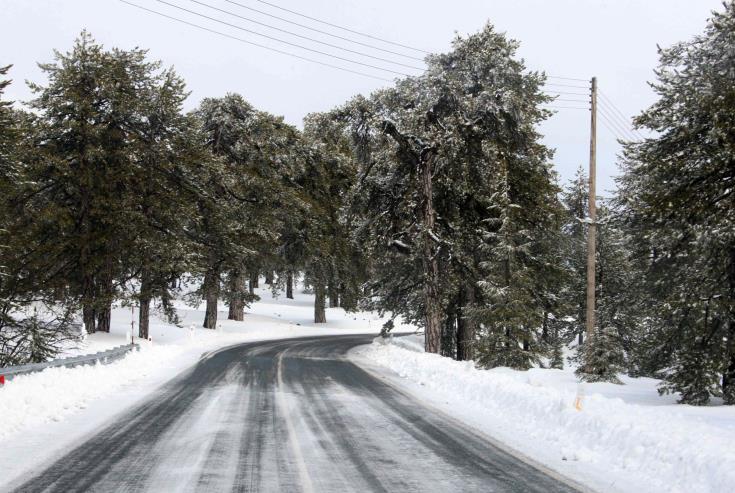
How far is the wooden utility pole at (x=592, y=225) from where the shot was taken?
18.3 m

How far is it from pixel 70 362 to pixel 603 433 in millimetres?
11639

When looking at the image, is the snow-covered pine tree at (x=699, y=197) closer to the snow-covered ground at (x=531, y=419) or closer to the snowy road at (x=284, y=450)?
the snow-covered ground at (x=531, y=419)

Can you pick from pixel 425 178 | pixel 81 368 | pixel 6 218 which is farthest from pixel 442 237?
pixel 6 218

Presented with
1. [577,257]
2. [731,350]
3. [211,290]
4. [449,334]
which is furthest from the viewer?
[577,257]

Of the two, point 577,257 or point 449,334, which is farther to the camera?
point 577,257

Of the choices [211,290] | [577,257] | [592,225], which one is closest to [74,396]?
[592,225]

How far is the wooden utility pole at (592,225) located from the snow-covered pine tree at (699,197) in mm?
1236

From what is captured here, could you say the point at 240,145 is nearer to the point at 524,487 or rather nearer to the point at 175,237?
the point at 175,237

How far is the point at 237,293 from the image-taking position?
117ft

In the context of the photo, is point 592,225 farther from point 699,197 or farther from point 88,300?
point 88,300

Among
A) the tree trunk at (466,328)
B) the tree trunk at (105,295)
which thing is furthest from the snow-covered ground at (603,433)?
the tree trunk at (105,295)

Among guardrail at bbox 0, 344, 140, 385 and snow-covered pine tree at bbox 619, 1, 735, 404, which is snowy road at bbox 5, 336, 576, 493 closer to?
guardrail at bbox 0, 344, 140, 385

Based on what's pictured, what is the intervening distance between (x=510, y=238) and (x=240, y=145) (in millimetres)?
17751

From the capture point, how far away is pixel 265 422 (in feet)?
32.4
